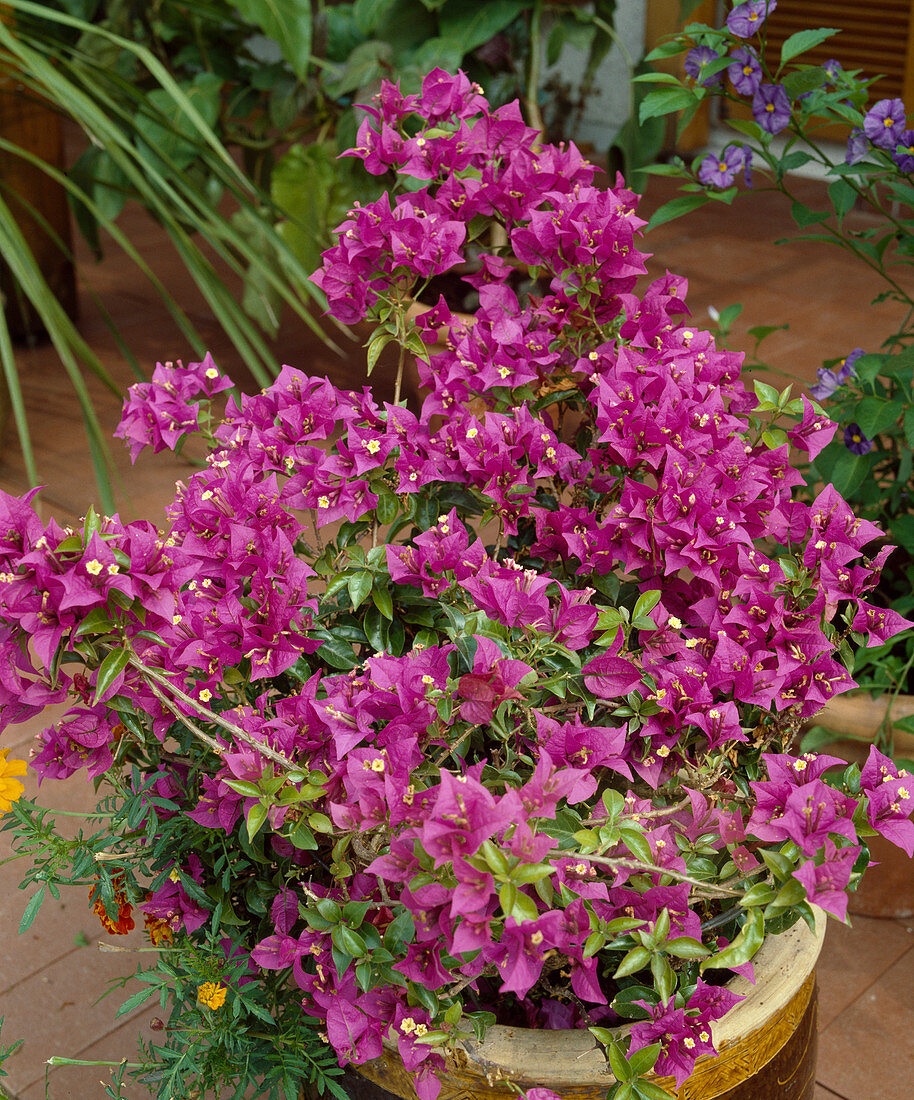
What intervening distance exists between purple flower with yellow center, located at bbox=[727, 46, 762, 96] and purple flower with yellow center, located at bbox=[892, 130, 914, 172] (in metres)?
0.18

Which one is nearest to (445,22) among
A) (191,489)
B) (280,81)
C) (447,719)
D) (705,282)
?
(280,81)

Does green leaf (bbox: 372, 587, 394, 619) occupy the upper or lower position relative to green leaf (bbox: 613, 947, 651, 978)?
upper

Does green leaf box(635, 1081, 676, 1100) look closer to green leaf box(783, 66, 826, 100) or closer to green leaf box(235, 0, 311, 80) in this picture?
green leaf box(783, 66, 826, 100)

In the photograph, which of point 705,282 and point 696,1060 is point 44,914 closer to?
point 696,1060

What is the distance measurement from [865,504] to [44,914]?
1256 millimetres

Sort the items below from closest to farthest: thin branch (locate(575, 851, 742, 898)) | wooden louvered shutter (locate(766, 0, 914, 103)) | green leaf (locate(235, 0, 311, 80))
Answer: thin branch (locate(575, 851, 742, 898)) → green leaf (locate(235, 0, 311, 80)) → wooden louvered shutter (locate(766, 0, 914, 103))

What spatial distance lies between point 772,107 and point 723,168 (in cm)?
11

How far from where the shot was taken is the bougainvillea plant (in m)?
0.70

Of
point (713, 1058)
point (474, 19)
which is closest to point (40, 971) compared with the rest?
point (713, 1058)

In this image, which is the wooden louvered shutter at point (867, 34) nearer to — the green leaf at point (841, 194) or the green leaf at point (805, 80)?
the green leaf at point (841, 194)

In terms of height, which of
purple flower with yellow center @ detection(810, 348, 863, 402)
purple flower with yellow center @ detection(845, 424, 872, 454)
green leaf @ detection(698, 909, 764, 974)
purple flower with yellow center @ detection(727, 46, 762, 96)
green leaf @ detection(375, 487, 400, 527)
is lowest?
purple flower with yellow center @ detection(845, 424, 872, 454)

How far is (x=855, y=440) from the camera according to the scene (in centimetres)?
147

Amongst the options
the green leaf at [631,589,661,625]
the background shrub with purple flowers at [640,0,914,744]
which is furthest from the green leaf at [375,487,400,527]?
the background shrub with purple flowers at [640,0,914,744]

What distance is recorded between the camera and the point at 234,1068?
0.94 m
